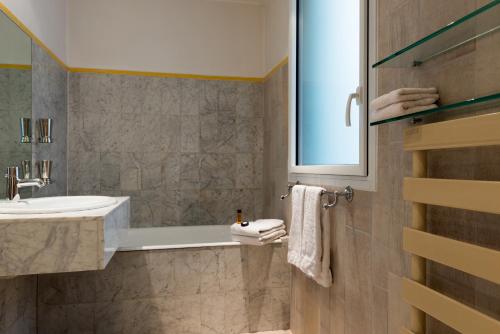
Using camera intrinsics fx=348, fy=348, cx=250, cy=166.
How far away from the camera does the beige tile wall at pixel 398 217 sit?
921 millimetres

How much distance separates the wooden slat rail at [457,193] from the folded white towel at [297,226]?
0.93 metres

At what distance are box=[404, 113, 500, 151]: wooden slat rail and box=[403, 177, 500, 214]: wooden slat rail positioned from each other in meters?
0.09

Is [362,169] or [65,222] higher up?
[362,169]

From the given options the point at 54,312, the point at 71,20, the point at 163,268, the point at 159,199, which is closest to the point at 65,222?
the point at 163,268

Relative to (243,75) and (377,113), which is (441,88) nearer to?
(377,113)

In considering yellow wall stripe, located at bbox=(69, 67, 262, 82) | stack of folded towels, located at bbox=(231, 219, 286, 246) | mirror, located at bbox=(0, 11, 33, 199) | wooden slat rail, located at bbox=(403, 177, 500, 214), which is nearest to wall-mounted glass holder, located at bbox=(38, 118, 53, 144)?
mirror, located at bbox=(0, 11, 33, 199)

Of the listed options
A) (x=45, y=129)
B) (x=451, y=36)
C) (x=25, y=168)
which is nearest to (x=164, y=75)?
(x=45, y=129)

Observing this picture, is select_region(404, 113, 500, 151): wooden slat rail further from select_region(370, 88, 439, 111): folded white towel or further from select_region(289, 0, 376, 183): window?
select_region(289, 0, 376, 183): window

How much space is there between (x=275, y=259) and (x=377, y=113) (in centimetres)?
148

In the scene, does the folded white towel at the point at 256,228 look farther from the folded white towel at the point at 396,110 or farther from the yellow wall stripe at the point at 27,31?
the yellow wall stripe at the point at 27,31

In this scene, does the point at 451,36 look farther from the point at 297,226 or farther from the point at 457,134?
the point at 297,226

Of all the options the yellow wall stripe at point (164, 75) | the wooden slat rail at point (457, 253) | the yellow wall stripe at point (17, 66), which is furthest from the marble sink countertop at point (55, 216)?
the yellow wall stripe at point (164, 75)

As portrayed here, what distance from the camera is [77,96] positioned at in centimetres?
313

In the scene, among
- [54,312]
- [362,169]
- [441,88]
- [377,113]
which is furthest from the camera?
[54,312]
